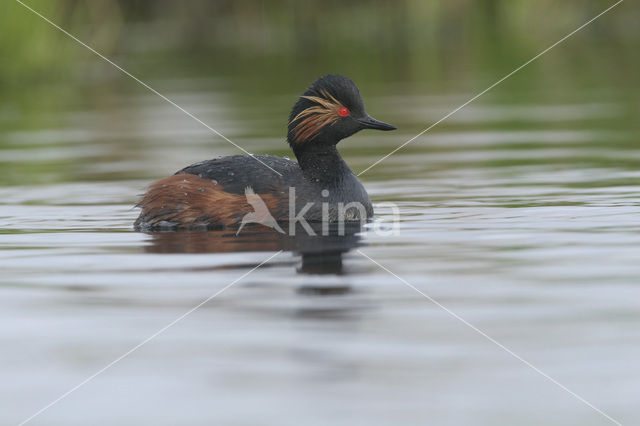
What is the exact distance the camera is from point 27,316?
20.9ft

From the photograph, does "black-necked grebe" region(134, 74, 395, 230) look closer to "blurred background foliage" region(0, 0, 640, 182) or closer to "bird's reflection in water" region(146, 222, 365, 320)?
"bird's reflection in water" region(146, 222, 365, 320)

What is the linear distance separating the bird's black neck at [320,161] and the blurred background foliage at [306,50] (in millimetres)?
6119

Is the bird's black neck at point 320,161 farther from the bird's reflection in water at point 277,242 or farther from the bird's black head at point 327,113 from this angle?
the bird's reflection in water at point 277,242

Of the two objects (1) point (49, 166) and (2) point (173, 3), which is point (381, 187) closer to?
(1) point (49, 166)

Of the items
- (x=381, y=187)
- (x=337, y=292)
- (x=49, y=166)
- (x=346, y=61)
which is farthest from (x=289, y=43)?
(x=337, y=292)

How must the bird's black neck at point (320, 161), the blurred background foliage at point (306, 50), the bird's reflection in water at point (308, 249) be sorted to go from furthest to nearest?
the blurred background foliage at point (306, 50) → the bird's black neck at point (320, 161) → the bird's reflection in water at point (308, 249)

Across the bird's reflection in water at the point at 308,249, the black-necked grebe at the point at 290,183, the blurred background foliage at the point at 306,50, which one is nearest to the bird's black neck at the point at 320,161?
the black-necked grebe at the point at 290,183

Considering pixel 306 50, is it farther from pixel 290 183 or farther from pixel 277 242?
pixel 277 242

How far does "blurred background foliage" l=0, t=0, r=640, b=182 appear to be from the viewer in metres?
21.7

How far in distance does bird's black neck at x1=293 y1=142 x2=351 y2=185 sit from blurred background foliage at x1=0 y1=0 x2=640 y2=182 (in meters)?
→ 6.12

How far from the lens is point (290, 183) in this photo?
9.21 metres

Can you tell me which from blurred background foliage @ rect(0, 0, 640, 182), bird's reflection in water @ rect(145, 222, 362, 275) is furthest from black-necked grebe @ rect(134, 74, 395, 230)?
blurred background foliage @ rect(0, 0, 640, 182)

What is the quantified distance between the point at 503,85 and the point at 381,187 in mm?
11546

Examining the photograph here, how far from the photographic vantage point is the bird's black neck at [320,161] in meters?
9.61
